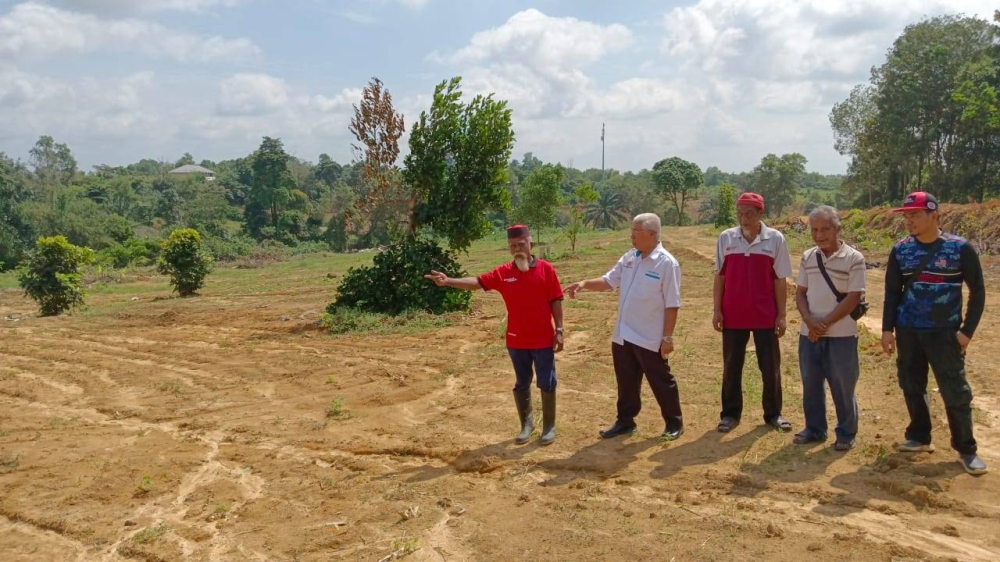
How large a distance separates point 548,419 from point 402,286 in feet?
23.0

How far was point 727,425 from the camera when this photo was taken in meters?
5.45

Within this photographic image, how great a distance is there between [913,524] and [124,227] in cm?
4688

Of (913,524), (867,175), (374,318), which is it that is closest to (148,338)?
(374,318)

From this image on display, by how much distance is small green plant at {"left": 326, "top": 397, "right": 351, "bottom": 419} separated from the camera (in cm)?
656

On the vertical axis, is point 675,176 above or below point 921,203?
above

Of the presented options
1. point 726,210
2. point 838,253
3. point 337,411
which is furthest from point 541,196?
point 838,253

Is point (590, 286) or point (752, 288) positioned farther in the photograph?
point (590, 286)

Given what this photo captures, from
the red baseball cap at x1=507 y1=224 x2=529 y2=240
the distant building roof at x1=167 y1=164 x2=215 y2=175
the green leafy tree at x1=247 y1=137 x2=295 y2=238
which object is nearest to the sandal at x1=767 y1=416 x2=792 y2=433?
the red baseball cap at x1=507 y1=224 x2=529 y2=240

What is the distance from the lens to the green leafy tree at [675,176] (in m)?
51.3

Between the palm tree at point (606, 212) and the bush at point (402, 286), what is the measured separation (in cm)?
4574

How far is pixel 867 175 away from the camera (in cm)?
4284

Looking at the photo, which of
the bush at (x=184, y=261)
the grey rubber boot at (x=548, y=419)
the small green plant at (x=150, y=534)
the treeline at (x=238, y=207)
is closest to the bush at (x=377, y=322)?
the grey rubber boot at (x=548, y=419)

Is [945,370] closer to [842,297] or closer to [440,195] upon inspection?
[842,297]

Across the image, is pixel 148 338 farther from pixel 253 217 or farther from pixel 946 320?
pixel 253 217
